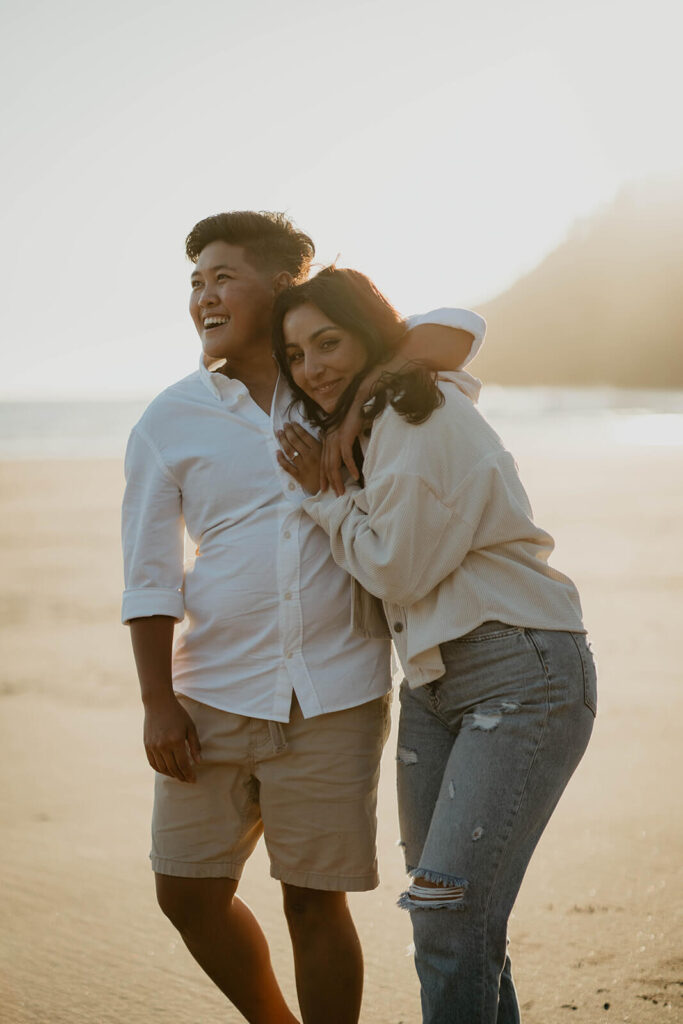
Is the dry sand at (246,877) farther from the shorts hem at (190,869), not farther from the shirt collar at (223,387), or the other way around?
the shirt collar at (223,387)

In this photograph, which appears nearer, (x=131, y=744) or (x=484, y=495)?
(x=484, y=495)

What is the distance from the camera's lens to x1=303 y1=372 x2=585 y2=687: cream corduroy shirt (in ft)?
7.16

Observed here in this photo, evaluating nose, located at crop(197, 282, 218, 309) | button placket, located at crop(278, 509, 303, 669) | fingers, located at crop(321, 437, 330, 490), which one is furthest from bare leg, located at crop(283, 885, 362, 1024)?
nose, located at crop(197, 282, 218, 309)

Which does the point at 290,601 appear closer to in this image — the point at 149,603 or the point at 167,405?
the point at 149,603

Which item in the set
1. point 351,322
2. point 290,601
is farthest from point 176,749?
point 351,322

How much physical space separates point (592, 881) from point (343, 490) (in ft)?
7.40

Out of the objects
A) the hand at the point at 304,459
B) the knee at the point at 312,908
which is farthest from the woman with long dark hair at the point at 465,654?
the knee at the point at 312,908

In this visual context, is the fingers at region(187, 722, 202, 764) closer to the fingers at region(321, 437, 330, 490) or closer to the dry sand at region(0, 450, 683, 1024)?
the fingers at region(321, 437, 330, 490)

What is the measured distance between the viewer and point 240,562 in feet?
8.55

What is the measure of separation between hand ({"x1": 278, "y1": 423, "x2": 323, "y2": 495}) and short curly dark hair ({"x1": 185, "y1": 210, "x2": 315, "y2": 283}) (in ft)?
1.72

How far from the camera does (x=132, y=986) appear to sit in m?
3.23

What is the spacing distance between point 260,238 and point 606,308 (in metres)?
134

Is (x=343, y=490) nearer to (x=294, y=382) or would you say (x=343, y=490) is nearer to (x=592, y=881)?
(x=294, y=382)

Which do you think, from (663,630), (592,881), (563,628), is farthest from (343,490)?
(663,630)
